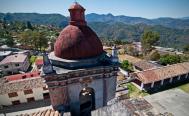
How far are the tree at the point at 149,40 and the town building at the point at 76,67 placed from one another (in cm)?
6259

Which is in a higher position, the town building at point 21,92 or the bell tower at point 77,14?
the bell tower at point 77,14

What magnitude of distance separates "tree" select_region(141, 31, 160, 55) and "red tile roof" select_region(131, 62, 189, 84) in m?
25.3

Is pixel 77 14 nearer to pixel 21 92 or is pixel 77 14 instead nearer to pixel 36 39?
pixel 21 92

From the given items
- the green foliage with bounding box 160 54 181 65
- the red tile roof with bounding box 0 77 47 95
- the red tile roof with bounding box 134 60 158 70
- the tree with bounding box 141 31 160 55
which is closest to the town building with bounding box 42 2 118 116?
the red tile roof with bounding box 0 77 47 95

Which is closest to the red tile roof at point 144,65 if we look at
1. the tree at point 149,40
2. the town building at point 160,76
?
the town building at point 160,76

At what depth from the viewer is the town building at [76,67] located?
13312 millimetres

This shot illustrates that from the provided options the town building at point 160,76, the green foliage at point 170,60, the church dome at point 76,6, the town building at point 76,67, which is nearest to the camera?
the town building at point 76,67

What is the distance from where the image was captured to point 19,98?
→ 3669 cm

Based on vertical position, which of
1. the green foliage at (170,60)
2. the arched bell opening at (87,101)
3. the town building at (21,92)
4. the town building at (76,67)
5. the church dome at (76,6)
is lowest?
the town building at (21,92)

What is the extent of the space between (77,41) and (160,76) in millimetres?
35993

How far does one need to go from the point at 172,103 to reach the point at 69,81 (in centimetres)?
2979

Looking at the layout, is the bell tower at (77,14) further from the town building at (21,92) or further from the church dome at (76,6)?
the town building at (21,92)

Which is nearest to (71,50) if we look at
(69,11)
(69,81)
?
(69,81)

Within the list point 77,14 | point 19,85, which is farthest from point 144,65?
point 77,14
